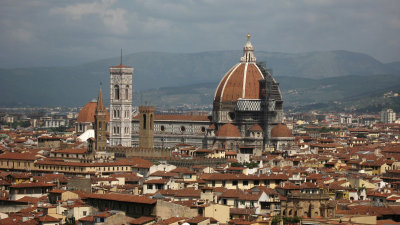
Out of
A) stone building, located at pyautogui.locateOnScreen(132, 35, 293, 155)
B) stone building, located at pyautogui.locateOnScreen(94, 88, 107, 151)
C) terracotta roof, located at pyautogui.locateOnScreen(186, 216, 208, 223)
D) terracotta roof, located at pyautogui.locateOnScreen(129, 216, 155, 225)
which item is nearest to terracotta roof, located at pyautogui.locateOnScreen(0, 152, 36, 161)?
stone building, located at pyautogui.locateOnScreen(94, 88, 107, 151)

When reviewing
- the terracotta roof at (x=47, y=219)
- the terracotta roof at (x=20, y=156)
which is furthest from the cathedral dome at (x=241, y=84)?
the terracotta roof at (x=47, y=219)

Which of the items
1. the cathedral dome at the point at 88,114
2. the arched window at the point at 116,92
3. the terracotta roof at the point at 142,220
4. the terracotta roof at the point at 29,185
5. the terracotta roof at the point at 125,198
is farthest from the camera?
the cathedral dome at the point at 88,114

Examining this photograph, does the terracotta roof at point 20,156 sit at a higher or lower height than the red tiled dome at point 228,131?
lower

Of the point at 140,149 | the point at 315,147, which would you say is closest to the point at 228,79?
the point at 315,147

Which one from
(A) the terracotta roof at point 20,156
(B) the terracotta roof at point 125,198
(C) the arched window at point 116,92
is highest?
(C) the arched window at point 116,92

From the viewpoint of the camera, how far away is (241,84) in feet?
403

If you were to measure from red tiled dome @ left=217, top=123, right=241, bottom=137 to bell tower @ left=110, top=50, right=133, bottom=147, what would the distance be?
14.6 meters

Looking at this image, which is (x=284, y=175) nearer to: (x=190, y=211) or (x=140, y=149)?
(x=190, y=211)

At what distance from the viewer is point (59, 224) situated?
51062mm

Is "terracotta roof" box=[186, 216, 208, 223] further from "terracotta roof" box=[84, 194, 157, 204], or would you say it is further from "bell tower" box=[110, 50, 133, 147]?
"bell tower" box=[110, 50, 133, 147]

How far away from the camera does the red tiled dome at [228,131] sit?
11656 cm

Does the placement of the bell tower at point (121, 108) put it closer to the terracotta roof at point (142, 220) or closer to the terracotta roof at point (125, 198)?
the terracotta roof at point (125, 198)

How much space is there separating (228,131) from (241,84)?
825 centimetres

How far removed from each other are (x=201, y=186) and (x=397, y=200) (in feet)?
39.7
